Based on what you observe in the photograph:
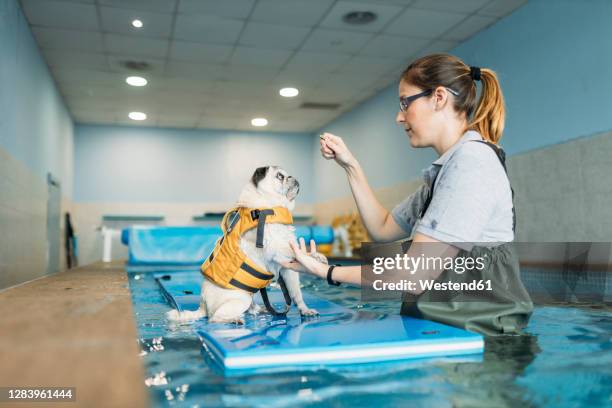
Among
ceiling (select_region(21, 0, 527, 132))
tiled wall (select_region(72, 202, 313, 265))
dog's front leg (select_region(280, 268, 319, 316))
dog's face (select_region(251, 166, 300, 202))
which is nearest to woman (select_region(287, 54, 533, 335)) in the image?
dog's front leg (select_region(280, 268, 319, 316))

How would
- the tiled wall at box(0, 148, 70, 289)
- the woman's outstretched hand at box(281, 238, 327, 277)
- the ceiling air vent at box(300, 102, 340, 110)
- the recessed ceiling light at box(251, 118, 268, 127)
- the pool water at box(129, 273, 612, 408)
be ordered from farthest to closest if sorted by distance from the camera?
1. the recessed ceiling light at box(251, 118, 268, 127)
2. the ceiling air vent at box(300, 102, 340, 110)
3. the tiled wall at box(0, 148, 70, 289)
4. the woman's outstretched hand at box(281, 238, 327, 277)
5. the pool water at box(129, 273, 612, 408)

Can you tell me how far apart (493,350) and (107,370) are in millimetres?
1125

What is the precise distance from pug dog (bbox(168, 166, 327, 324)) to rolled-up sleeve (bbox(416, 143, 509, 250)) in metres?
0.60

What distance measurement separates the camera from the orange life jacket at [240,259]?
2283 millimetres

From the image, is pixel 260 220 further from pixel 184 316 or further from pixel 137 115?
pixel 137 115

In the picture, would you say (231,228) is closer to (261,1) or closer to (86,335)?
(86,335)

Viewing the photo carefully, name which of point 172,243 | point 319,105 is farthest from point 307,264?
point 319,105

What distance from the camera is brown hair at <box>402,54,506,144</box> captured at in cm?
186

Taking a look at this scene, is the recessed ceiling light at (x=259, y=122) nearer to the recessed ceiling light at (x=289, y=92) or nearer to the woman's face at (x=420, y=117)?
the recessed ceiling light at (x=289, y=92)

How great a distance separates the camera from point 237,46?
259 inches

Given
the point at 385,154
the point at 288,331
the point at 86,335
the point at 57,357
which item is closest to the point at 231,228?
the point at 288,331

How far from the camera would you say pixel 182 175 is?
37.9ft

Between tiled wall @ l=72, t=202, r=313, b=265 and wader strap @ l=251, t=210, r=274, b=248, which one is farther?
tiled wall @ l=72, t=202, r=313, b=265

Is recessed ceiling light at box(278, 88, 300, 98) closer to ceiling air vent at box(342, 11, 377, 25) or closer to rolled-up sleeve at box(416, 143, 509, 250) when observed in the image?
ceiling air vent at box(342, 11, 377, 25)
